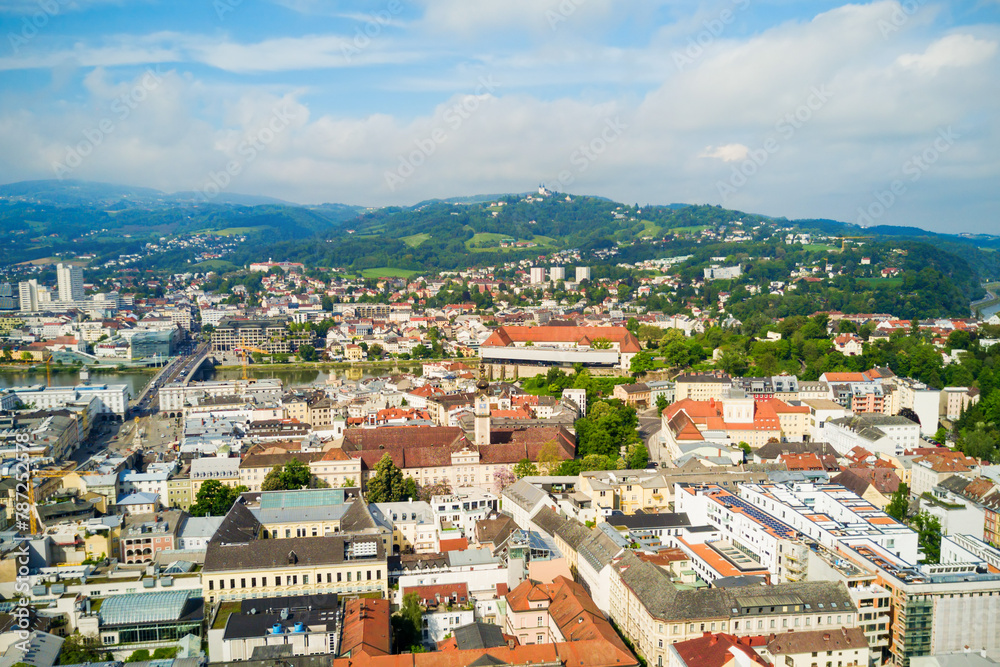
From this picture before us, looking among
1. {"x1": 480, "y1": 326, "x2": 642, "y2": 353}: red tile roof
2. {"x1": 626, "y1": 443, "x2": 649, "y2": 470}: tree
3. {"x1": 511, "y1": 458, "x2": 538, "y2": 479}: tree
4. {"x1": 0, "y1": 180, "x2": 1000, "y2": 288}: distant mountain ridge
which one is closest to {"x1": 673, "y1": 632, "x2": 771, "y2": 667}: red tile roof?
{"x1": 511, "y1": 458, "x2": 538, "y2": 479}: tree

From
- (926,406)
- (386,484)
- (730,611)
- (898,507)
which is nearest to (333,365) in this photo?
(386,484)

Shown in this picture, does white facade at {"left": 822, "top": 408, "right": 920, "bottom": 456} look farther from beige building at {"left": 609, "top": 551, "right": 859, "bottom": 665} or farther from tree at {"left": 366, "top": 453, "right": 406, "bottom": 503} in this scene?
tree at {"left": 366, "top": 453, "right": 406, "bottom": 503}

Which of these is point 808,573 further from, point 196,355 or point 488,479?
point 196,355

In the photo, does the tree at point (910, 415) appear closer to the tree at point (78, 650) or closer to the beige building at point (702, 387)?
the beige building at point (702, 387)

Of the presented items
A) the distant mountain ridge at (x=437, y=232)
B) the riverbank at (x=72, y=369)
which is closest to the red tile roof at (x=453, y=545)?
the riverbank at (x=72, y=369)

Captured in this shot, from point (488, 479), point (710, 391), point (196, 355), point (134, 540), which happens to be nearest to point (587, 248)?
point (196, 355)

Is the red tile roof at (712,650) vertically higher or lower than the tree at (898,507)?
higher
